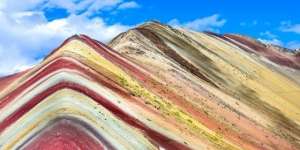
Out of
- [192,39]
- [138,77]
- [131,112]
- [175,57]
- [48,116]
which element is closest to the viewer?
[48,116]

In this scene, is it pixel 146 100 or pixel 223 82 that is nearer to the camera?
pixel 146 100

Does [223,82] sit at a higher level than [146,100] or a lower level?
higher

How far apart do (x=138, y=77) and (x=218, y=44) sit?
64.5m

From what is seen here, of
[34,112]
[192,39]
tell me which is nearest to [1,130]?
[34,112]

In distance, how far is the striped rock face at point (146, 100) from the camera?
38.4 meters

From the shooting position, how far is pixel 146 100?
5338cm

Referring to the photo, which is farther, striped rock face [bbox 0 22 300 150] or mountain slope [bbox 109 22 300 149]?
mountain slope [bbox 109 22 300 149]

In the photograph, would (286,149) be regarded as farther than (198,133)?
Yes

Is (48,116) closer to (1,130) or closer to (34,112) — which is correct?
(34,112)

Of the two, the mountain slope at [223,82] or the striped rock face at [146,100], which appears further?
the mountain slope at [223,82]

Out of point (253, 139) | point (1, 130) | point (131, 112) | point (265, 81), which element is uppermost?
point (265, 81)

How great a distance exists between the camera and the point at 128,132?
133 feet

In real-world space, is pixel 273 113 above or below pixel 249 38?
below

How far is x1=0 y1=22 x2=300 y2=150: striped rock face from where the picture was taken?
38.4 metres
